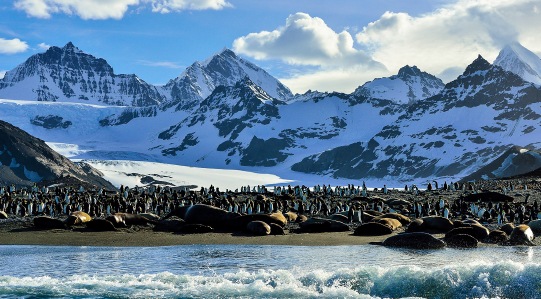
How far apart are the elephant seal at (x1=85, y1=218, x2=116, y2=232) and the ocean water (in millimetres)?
6832

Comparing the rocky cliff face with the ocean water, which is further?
the rocky cliff face

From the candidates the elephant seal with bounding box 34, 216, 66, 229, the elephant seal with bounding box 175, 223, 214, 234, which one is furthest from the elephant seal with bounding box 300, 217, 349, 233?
the elephant seal with bounding box 34, 216, 66, 229

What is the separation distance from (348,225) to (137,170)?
15773 cm

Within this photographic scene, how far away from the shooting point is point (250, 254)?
21766mm

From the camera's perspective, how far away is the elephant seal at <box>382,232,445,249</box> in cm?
2225

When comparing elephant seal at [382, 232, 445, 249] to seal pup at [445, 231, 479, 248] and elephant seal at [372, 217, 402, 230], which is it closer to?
seal pup at [445, 231, 479, 248]

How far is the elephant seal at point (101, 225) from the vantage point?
29438 millimetres

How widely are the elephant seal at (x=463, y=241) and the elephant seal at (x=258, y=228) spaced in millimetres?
7928

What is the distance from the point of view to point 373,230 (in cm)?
2723

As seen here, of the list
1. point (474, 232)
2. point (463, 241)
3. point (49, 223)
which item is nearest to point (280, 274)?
point (463, 241)

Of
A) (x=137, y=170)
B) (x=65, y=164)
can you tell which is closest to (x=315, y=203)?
(x=65, y=164)

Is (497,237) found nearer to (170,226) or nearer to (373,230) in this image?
(373,230)

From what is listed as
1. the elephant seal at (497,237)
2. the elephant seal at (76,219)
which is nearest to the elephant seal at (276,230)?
the elephant seal at (497,237)

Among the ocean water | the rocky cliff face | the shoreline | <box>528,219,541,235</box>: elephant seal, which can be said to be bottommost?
the ocean water
